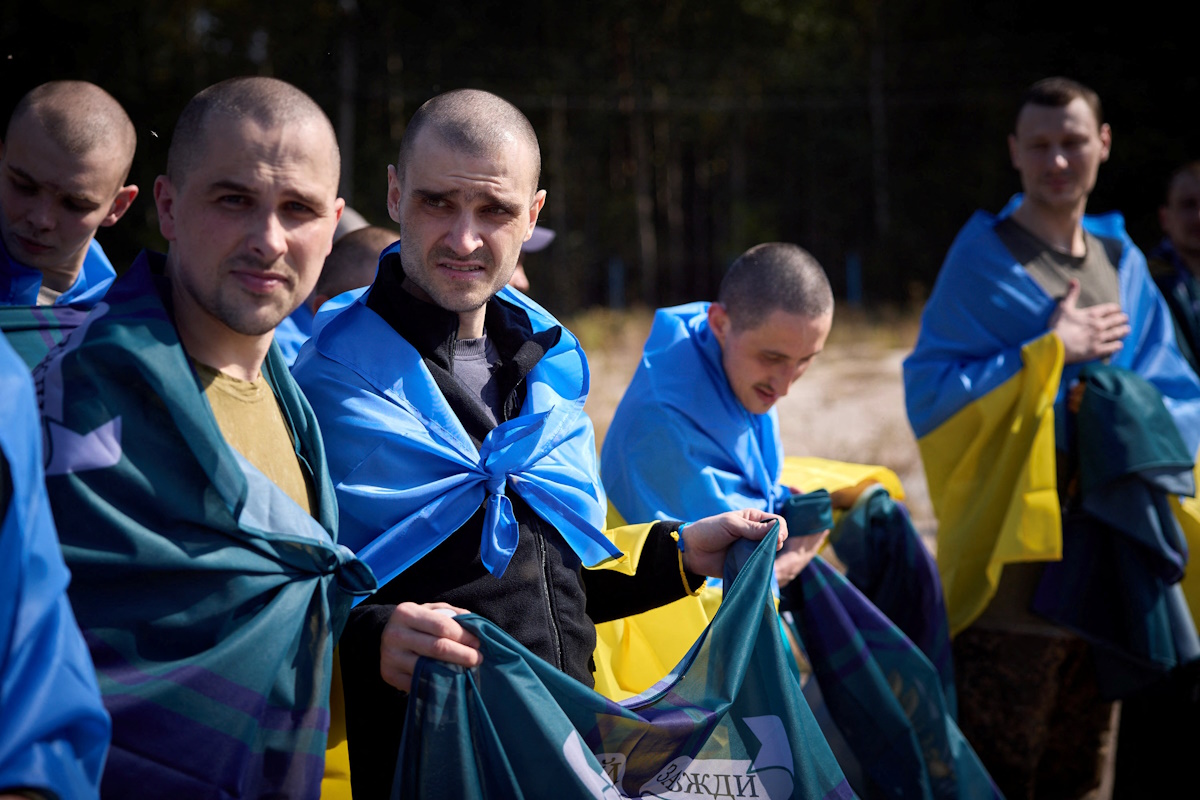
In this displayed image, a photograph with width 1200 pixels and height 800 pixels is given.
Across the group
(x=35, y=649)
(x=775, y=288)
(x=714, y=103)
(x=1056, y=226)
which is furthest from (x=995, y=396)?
(x=714, y=103)

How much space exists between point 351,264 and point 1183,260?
144 inches

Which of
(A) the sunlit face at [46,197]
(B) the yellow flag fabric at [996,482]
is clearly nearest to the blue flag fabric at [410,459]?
(A) the sunlit face at [46,197]

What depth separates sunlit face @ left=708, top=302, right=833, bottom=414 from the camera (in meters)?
3.24

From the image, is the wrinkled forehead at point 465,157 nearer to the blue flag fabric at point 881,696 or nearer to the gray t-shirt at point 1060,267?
the blue flag fabric at point 881,696

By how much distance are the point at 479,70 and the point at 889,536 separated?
18.7 m

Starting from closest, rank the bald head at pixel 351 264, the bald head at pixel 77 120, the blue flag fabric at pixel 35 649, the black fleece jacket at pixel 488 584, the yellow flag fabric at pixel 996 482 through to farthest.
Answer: the blue flag fabric at pixel 35 649
the black fleece jacket at pixel 488 584
the bald head at pixel 77 120
the bald head at pixel 351 264
the yellow flag fabric at pixel 996 482

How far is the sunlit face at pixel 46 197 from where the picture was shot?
2.76m

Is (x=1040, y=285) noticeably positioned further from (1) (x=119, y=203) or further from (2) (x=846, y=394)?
(2) (x=846, y=394)

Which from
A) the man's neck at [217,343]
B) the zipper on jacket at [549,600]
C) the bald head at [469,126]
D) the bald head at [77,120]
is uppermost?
the bald head at [77,120]

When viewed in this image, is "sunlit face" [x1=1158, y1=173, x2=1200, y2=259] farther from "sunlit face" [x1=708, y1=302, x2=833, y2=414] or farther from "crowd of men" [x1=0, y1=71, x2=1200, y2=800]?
"sunlit face" [x1=708, y1=302, x2=833, y2=414]

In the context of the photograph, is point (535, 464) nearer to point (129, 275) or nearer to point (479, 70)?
point (129, 275)

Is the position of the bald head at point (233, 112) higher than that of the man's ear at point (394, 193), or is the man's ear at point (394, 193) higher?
the bald head at point (233, 112)

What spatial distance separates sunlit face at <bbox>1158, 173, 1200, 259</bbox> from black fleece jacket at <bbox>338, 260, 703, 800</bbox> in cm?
351

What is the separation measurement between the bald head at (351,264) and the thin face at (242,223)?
63.3 inches
